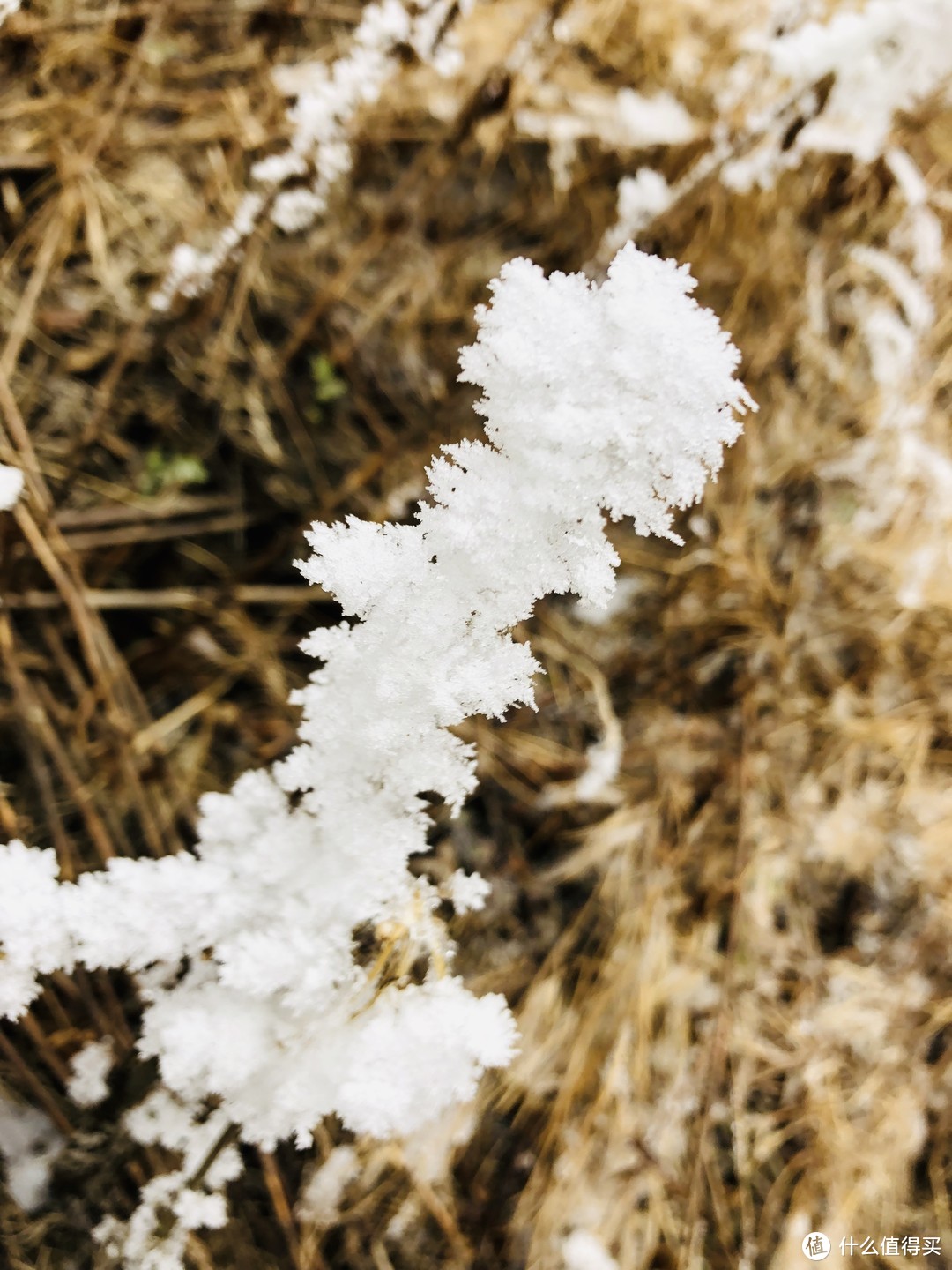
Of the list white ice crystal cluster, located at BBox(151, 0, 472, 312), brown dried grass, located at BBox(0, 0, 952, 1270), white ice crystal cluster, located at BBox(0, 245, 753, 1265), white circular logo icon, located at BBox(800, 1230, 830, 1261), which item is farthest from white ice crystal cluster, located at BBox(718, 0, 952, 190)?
white circular logo icon, located at BBox(800, 1230, 830, 1261)

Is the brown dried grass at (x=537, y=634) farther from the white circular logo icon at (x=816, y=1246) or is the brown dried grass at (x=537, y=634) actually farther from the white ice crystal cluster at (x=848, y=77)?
the white ice crystal cluster at (x=848, y=77)

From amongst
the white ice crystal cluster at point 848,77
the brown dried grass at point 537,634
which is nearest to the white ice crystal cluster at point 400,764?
the brown dried grass at point 537,634

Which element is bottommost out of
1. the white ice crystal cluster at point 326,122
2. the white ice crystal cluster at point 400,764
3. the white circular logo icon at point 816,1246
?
the white circular logo icon at point 816,1246

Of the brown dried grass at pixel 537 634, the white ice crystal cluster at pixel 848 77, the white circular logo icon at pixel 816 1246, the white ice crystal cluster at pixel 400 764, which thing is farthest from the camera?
the white circular logo icon at pixel 816 1246

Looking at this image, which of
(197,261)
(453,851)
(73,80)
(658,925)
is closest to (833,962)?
(658,925)

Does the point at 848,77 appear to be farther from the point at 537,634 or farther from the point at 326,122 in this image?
the point at 537,634

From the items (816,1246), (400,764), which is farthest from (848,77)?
(816,1246)

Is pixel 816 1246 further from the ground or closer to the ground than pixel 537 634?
closer to the ground
